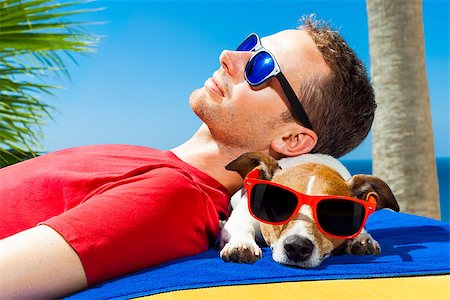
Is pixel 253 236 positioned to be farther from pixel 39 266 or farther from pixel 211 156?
pixel 39 266

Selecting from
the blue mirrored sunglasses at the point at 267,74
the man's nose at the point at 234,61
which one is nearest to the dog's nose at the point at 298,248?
the blue mirrored sunglasses at the point at 267,74

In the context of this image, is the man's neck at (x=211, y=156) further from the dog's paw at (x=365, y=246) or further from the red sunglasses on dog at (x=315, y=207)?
the dog's paw at (x=365, y=246)

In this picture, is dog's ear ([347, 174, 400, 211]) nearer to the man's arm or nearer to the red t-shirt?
the red t-shirt

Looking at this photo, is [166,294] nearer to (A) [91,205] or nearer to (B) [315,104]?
(A) [91,205]

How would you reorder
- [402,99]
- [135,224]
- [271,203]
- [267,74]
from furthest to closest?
[402,99], [267,74], [271,203], [135,224]

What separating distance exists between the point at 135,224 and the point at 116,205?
9cm

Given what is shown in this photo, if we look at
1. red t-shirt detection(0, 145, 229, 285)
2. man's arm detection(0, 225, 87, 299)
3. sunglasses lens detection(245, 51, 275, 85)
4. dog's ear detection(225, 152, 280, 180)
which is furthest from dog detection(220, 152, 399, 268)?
man's arm detection(0, 225, 87, 299)

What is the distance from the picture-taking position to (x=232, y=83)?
2.79m

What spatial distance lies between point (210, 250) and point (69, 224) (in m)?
0.70

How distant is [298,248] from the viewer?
2.16 m

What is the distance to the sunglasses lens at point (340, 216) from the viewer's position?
2221mm

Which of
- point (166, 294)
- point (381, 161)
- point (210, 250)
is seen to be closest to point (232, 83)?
point (210, 250)

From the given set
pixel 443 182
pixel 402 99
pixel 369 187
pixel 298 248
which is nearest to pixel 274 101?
pixel 369 187

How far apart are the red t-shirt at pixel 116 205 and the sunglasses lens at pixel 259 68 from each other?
466 millimetres
